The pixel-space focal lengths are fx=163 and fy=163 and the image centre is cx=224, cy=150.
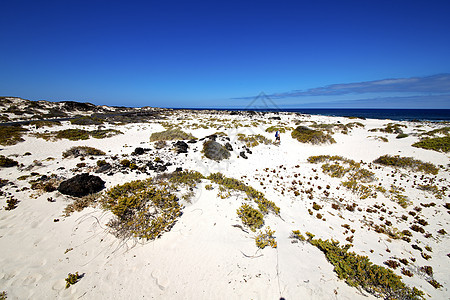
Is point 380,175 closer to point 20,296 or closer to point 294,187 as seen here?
point 294,187

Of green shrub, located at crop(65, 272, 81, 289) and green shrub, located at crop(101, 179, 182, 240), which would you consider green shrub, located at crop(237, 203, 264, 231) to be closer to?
green shrub, located at crop(101, 179, 182, 240)

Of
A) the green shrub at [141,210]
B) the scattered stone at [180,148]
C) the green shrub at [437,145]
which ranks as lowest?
the green shrub at [141,210]

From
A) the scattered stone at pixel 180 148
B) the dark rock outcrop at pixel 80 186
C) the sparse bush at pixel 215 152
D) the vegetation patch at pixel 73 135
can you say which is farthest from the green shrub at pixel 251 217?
the vegetation patch at pixel 73 135

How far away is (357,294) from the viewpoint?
4469 millimetres

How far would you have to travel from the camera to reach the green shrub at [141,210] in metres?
6.09

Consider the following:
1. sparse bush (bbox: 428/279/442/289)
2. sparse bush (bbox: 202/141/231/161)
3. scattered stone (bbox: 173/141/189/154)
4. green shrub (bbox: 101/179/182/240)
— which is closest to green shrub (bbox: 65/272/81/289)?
green shrub (bbox: 101/179/182/240)

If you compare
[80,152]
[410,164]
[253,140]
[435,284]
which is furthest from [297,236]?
[80,152]

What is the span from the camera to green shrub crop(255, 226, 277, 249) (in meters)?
5.76

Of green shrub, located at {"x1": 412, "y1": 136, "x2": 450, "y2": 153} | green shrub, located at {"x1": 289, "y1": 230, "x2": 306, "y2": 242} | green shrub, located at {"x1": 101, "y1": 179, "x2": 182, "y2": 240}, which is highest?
green shrub, located at {"x1": 412, "y1": 136, "x2": 450, "y2": 153}

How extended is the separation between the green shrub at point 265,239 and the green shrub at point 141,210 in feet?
11.2

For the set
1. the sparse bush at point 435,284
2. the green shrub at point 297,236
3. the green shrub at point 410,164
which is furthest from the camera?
the green shrub at point 410,164

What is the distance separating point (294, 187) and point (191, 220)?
289 inches

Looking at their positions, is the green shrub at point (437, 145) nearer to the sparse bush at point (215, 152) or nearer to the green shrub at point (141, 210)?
the sparse bush at point (215, 152)

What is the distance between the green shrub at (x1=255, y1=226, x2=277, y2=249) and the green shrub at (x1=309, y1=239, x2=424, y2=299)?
1.84 meters
